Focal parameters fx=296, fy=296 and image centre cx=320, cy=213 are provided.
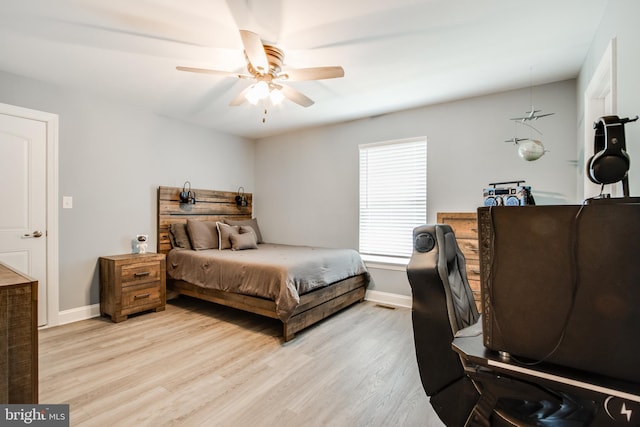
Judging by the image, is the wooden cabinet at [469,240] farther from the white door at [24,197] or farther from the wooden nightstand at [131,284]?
the white door at [24,197]

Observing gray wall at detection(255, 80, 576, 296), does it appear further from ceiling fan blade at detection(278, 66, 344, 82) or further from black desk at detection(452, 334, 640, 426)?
black desk at detection(452, 334, 640, 426)

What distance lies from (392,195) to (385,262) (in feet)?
2.95

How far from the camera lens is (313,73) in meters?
2.25

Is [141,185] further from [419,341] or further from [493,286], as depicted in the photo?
[493,286]

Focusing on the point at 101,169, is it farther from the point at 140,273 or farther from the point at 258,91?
the point at 258,91

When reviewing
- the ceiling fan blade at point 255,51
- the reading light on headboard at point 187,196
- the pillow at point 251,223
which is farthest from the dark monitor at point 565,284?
the pillow at point 251,223

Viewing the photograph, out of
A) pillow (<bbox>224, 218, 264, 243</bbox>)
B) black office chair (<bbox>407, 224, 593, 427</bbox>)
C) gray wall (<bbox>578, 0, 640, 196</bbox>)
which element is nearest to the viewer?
black office chair (<bbox>407, 224, 593, 427</bbox>)

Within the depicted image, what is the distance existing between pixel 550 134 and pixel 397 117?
Result: 1.67 m

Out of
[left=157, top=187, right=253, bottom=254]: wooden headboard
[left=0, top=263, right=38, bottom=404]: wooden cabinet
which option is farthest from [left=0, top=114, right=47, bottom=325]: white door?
[left=0, top=263, right=38, bottom=404]: wooden cabinet

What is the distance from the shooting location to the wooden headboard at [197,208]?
4.01 metres

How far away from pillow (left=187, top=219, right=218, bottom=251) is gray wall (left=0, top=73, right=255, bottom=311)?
1.58 ft

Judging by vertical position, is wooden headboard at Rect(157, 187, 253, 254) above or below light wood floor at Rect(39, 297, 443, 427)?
above

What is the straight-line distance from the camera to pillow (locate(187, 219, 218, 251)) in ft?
13.1

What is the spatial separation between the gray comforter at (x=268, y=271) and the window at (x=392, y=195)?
46cm
